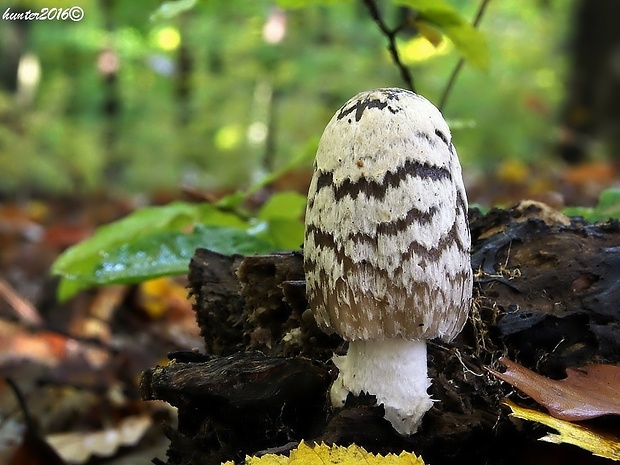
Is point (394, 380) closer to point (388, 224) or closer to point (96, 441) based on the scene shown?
point (388, 224)

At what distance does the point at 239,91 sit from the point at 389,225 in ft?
30.3

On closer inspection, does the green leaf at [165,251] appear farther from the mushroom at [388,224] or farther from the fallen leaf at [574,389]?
the fallen leaf at [574,389]

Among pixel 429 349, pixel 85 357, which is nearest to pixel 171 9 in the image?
pixel 429 349

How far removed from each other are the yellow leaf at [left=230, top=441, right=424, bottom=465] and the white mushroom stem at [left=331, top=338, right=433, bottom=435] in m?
0.24

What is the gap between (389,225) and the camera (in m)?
1.58

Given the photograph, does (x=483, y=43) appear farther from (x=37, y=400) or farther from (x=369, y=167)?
(x=37, y=400)

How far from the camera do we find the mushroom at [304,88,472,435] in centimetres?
158

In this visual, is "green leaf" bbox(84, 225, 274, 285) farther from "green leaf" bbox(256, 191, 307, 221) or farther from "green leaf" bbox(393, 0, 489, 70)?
"green leaf" bbox(393, 0, 489, 70)

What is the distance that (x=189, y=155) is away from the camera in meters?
13.0

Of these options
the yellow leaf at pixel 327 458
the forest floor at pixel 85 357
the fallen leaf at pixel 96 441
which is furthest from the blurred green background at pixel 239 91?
the yellow leaf at pixel 327 458

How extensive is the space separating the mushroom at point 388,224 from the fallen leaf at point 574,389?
22 cm

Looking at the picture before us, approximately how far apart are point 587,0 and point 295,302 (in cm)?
1216

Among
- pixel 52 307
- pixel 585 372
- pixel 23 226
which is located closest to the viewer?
pixel 585 372

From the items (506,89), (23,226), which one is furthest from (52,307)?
(506,89)
